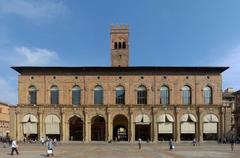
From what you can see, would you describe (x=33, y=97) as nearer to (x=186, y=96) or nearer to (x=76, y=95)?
(x=76, y=95)

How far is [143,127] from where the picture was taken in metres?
75.5

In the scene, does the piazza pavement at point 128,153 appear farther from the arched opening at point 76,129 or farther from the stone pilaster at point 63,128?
the arched opening at point 76,129

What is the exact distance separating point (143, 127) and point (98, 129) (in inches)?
335

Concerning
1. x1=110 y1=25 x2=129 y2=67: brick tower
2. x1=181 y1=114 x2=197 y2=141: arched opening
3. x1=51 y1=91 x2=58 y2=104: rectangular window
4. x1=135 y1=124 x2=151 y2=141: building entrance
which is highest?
x1=110 y1=25 x2=129 y2=67: brick tower

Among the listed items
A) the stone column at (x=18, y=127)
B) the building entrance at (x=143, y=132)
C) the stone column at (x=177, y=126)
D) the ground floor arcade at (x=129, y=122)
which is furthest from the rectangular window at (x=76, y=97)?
the stone column at (x=177, y=126)

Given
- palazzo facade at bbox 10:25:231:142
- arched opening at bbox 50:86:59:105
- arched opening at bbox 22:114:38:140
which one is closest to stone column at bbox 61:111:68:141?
palazzo facade at bbox 10:25:231:142

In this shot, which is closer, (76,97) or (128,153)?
(128,153)

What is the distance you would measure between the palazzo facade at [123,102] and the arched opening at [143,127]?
0.17 metres

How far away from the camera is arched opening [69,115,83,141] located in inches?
2943

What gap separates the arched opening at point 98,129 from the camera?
7625 cm

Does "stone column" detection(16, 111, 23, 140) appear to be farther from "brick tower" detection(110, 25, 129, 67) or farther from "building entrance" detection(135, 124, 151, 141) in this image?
"brick tower" detection(110, 25, 129, 67)

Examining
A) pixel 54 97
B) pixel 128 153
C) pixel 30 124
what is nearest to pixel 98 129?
pixel 54 97

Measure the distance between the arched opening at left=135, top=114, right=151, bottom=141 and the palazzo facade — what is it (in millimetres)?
174

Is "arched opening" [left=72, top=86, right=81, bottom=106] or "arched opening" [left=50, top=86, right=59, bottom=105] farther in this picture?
"arched opening" [left=72, top=86, right=81, bottom=106]
